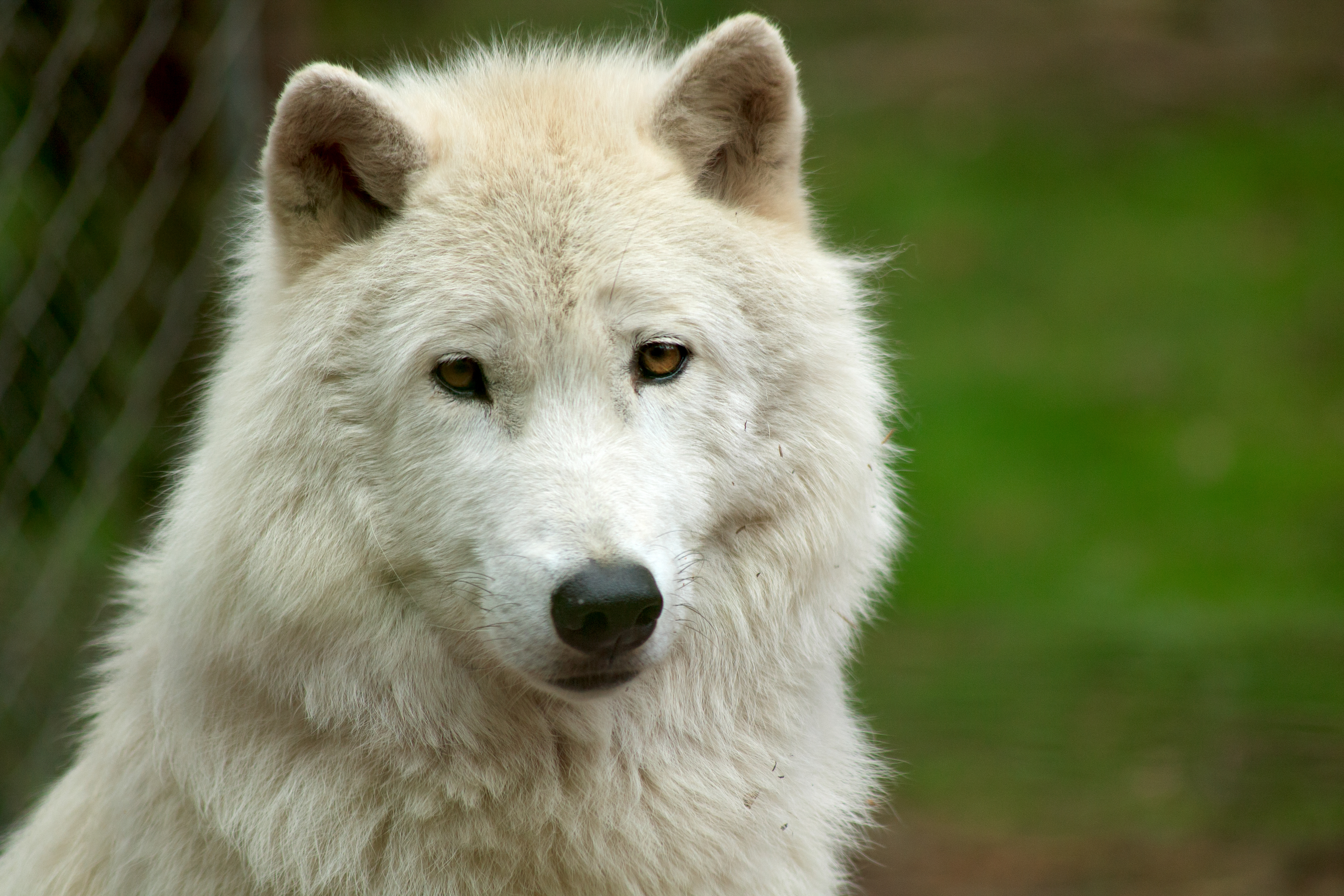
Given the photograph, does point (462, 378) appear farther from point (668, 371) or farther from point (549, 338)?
point (668, 371)

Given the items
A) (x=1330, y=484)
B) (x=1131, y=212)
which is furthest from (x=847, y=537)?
(x=1131, y=212)

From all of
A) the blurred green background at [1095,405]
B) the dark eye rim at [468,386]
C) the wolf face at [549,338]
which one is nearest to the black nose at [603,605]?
the wolf face at [549,338]

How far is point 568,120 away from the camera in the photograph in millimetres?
3090

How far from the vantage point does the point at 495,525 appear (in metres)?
2.71

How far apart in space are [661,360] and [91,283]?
3518 millimetres

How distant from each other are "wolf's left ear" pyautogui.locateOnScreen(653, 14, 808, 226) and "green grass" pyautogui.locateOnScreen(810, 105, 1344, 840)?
82cm

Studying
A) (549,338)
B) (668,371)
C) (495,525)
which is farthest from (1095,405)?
(495,525)

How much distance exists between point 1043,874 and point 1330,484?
17.0ft

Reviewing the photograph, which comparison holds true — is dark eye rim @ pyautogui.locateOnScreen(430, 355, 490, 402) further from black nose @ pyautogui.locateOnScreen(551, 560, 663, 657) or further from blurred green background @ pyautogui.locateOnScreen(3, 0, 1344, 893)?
blurred green background @ pyautogui.locateOnScreen(3, 0, 1344, 893)

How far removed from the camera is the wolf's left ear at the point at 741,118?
10.1 ft

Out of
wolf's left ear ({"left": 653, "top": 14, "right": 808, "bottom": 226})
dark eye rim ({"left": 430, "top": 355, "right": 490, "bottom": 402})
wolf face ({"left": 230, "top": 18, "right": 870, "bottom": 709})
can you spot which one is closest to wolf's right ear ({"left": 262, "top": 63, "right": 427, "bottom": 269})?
wolf face ({"left": 230, "top": 18, "right": 870, "bottom": 709})

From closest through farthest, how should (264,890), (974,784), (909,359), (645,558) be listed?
(645,558) → (264,890) → (974,784) → (909,359)

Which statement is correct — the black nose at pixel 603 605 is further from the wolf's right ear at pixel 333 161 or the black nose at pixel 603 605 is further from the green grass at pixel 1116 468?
the green grass at pixel 1116 468

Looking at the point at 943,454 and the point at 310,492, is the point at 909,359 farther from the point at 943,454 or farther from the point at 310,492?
the point at 310,492
